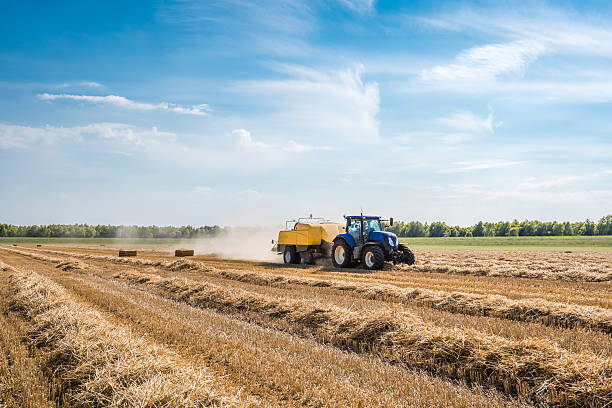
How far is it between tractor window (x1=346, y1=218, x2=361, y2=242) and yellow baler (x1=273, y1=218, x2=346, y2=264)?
212 centimetres

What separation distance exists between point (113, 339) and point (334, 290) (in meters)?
6.76

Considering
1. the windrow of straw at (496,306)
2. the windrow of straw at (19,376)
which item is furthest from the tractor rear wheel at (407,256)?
the windrow of straw at (19,376)

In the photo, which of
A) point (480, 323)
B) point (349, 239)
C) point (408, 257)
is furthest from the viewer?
point (349, 239)

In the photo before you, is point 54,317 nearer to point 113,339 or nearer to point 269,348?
point 113,339

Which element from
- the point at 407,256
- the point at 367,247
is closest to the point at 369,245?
the point at 367,247

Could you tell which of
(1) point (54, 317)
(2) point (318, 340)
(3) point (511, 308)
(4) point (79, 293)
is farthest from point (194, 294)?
(3) point (511, 308)

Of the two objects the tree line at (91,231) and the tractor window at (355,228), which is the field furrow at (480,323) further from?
the tree line at (91,231)

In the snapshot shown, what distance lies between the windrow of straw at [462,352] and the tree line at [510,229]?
6129 centimetres

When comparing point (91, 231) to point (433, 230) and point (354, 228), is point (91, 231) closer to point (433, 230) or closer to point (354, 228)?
point (433, 230)

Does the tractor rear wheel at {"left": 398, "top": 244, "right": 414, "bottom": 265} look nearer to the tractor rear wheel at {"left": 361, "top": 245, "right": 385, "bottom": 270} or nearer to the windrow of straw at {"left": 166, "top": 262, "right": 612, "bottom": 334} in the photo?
the tractor rear wheel at {"left": 361, "top": 245, "right": 385, "bottom": 270}

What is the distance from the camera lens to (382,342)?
20.3 ft

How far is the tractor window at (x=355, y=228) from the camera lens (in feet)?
60.2

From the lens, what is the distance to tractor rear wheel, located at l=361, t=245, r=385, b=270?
17.0m

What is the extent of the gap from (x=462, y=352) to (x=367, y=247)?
12.1 metres
